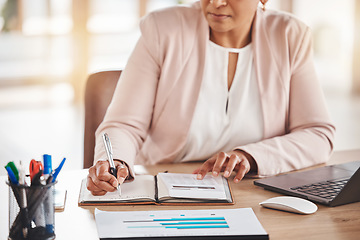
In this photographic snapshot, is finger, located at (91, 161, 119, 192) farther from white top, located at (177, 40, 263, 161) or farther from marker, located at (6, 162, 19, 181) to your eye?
white top, located at (177, 40, 263, 161)

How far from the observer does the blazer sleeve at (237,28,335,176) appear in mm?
1608

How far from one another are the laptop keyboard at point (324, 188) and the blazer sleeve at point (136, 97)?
51cm

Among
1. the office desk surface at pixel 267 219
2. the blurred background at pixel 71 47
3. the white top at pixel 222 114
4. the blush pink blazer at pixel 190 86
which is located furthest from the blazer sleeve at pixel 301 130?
the blurred background at pixel 71 47

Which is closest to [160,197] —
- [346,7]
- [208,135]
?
[208,135]

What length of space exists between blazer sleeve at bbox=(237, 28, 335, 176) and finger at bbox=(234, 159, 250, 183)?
5 cm

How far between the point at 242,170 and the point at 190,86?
0.44 m

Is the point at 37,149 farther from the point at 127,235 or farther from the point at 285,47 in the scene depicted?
the point at 127,235

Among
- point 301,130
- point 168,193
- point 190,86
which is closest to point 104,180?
point 168,193

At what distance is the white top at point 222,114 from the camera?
6.03 ft

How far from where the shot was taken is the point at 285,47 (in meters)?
Answer: 1.87

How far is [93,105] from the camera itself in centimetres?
191

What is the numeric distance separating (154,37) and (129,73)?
0.15m

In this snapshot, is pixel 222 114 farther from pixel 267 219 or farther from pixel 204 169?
pixel 267 219

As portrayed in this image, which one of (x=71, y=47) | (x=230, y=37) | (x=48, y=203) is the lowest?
(x=71, y=47)
